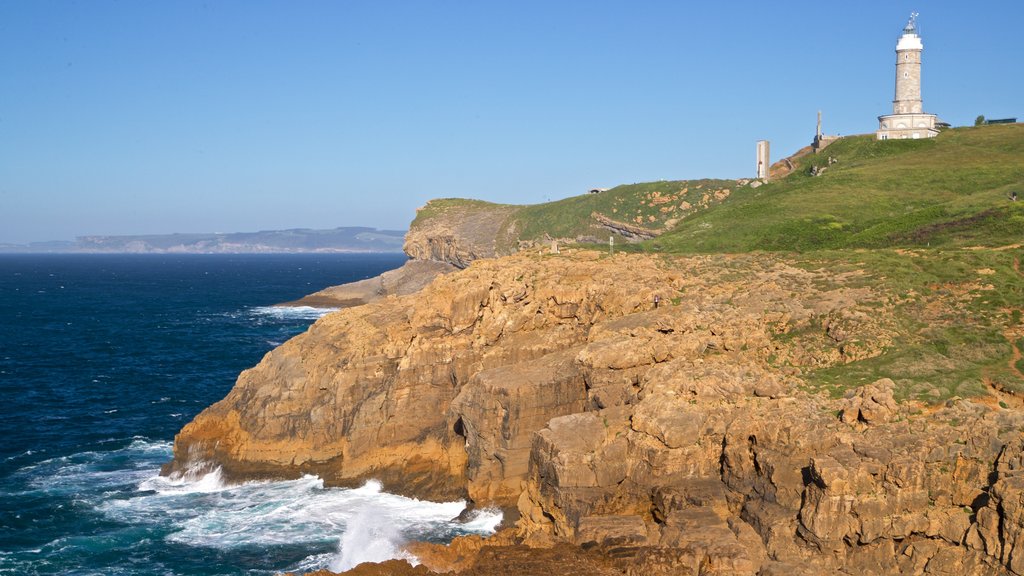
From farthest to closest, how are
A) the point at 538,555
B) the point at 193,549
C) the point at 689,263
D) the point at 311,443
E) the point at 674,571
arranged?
1. the point at 689,263
2. the point at 311,443
3. the point at 193,549
4. the point at 538,555
5. the point at 674,571

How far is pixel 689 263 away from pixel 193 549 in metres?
28.0

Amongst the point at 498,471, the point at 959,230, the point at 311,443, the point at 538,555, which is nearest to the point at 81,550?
the point at 311,443

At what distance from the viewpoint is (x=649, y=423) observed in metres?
29.4

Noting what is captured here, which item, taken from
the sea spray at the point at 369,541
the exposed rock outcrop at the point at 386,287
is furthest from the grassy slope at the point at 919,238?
the exposed rock outcrop at the point at 386,287

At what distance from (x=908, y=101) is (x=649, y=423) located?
6099cm

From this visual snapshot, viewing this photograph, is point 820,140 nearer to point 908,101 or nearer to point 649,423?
point 908,101

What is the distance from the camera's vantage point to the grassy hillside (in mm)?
49094

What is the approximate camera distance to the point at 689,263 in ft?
151

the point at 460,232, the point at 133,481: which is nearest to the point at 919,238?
the point at 133,481

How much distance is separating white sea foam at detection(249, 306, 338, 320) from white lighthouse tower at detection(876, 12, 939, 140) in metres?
64.2

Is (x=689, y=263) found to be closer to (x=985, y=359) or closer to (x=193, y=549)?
(x=985, y=359)

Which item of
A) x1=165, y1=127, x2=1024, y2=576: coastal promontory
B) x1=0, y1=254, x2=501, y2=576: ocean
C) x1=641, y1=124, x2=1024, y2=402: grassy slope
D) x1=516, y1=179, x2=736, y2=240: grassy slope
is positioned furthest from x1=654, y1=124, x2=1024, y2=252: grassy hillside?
x1=0, y1=254, x2=501, y2=576: ocean

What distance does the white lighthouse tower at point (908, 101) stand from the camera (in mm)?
74500

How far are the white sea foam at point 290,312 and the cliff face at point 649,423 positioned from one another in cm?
6099
